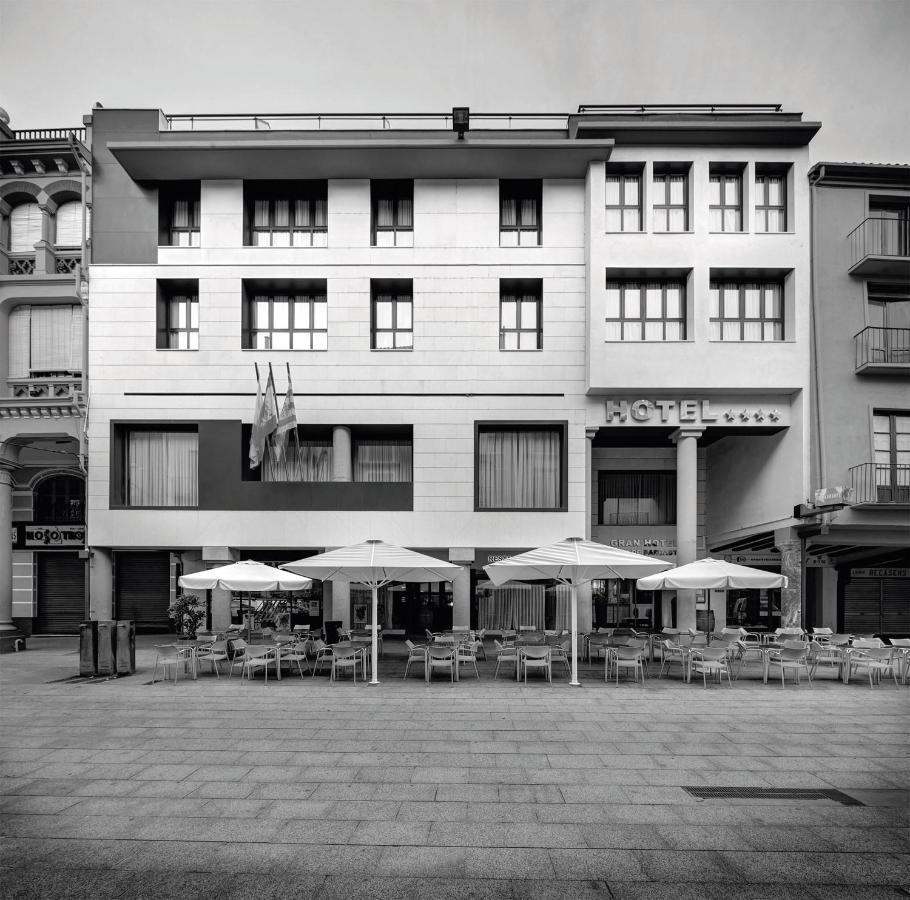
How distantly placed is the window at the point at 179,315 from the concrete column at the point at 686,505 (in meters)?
17.4

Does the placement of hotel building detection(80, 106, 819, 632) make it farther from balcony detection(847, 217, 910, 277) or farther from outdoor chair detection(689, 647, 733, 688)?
outdoor chair detection(689, 647, 733, 688)

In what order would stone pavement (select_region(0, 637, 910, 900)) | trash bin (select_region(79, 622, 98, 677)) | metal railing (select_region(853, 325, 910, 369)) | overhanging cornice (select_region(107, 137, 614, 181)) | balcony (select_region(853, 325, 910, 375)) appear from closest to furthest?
stone pavement (select_region(0, 637, 910, 900))
trash bin (select_region(79, 622, 98, 677))
balcony (select_region(853, 325, 910, 375))
overhanging cornice (select_region(107, 137, 614, 181))
metal railing (select_region(853, 325, 910, 369))

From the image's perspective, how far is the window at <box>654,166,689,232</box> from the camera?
23.6 m

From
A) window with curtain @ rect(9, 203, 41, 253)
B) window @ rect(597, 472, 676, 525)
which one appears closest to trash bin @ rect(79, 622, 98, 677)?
window with curtain @ rect(9, 203, 41, 253)

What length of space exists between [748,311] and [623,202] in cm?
576

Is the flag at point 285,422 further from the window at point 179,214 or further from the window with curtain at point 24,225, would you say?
the window with curtain at point 24,225

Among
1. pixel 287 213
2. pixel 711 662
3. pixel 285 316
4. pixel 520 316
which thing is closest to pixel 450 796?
pixel 711 662

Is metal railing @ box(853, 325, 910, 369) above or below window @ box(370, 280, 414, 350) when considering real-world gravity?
below

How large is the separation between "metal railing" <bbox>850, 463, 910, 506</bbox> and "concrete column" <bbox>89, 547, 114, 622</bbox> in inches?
982

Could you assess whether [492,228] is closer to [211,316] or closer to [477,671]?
[211,316]

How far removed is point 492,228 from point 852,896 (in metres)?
21.6

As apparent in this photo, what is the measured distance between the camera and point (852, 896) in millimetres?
5625

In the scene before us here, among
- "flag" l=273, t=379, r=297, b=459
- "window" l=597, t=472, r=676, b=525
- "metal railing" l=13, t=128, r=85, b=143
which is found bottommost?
"window" l=597, t=472, r=676, b=525

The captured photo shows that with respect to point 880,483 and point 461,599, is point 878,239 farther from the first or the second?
point 461,599
